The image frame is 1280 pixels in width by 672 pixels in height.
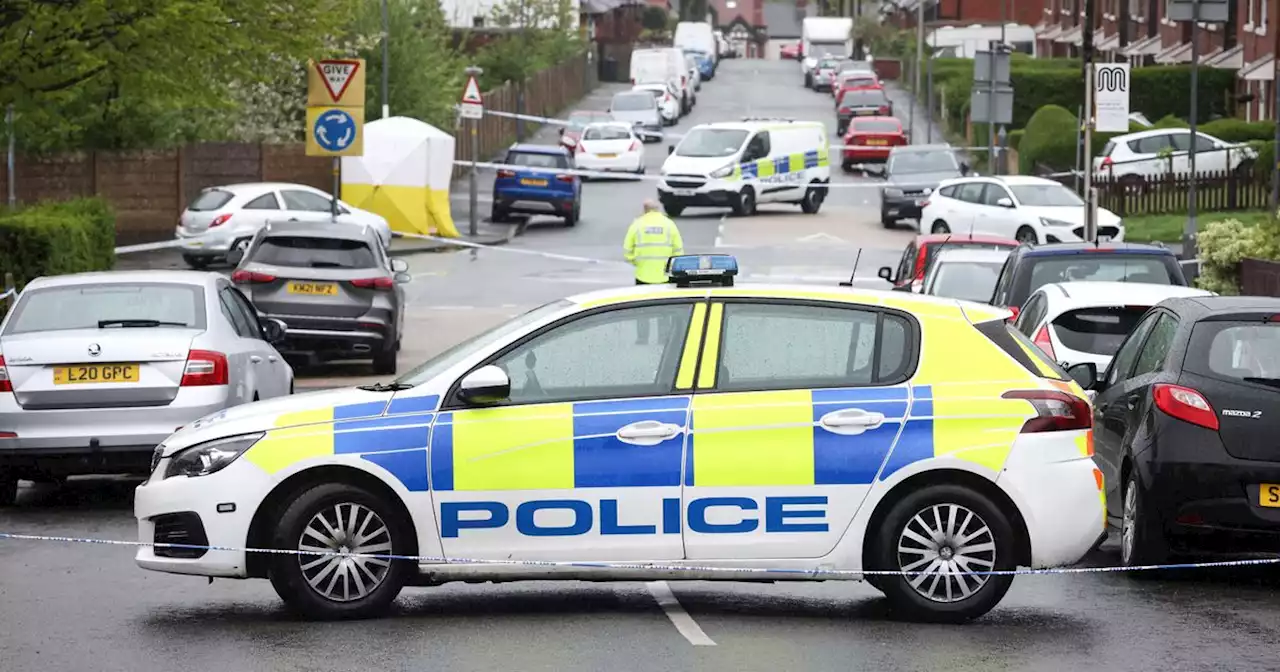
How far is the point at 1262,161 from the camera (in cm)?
4109

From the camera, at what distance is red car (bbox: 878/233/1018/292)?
22859 mm

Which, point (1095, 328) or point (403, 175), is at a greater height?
point (403, 175)

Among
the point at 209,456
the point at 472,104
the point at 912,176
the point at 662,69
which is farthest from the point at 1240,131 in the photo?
the point at 209,456

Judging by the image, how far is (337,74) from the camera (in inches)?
1039

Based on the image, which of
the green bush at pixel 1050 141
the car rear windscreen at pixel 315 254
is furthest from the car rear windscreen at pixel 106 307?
the green bush at pixel 1050 141

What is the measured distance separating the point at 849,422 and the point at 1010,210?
27.2 meters

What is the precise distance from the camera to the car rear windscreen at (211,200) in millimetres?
36656

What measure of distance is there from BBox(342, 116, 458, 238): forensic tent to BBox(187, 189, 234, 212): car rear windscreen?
12.7ft

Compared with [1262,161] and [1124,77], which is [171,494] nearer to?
[1124,77]

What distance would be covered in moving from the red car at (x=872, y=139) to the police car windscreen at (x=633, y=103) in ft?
40.3

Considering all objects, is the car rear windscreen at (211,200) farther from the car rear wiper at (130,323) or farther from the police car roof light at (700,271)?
the police car roof light at (700,271)

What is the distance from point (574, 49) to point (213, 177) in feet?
158

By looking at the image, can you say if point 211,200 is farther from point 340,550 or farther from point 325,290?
point 340,550

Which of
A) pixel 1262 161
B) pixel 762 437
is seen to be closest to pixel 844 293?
pixel 762 437
